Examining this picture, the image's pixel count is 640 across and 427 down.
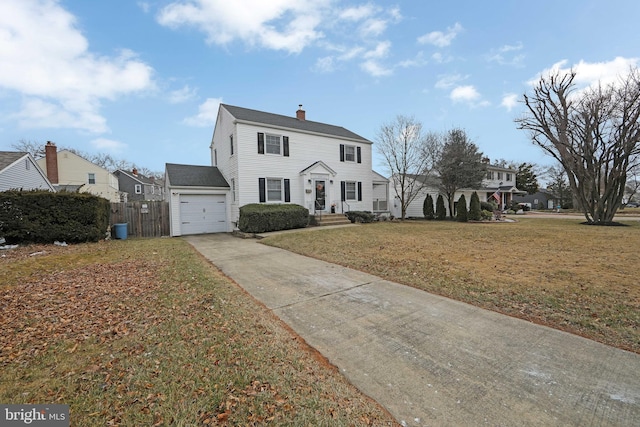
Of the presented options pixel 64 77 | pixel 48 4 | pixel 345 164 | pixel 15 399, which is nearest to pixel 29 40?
pixel 48 4

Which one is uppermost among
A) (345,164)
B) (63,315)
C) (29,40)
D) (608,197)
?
(29,40)

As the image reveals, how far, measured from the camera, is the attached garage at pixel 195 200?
14.1m

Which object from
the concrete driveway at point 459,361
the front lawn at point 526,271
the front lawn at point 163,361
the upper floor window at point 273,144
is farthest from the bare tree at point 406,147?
the front lawn at point 163,361

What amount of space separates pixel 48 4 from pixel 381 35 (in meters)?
11.8

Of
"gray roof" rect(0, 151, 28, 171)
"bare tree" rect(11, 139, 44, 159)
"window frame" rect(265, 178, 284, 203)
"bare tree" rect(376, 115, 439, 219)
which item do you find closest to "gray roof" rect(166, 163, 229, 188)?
"window frame" rect(265, 178, 284, 203)

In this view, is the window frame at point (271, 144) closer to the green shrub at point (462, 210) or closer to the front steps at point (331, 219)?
the front steps at point (331, 219)

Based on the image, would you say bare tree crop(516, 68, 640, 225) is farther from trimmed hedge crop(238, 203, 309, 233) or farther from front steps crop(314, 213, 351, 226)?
trimmed hedge crop(238, 203, 309, 233)

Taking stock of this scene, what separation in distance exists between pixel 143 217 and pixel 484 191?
3046 cm

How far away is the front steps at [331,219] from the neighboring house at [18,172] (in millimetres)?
14246

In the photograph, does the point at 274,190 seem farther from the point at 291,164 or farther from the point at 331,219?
the point at 331,219

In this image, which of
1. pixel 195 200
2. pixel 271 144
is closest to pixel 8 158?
pixel 195 200

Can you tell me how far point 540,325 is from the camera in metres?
3.51

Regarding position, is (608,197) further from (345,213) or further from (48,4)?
(48,4)

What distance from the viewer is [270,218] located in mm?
13336
